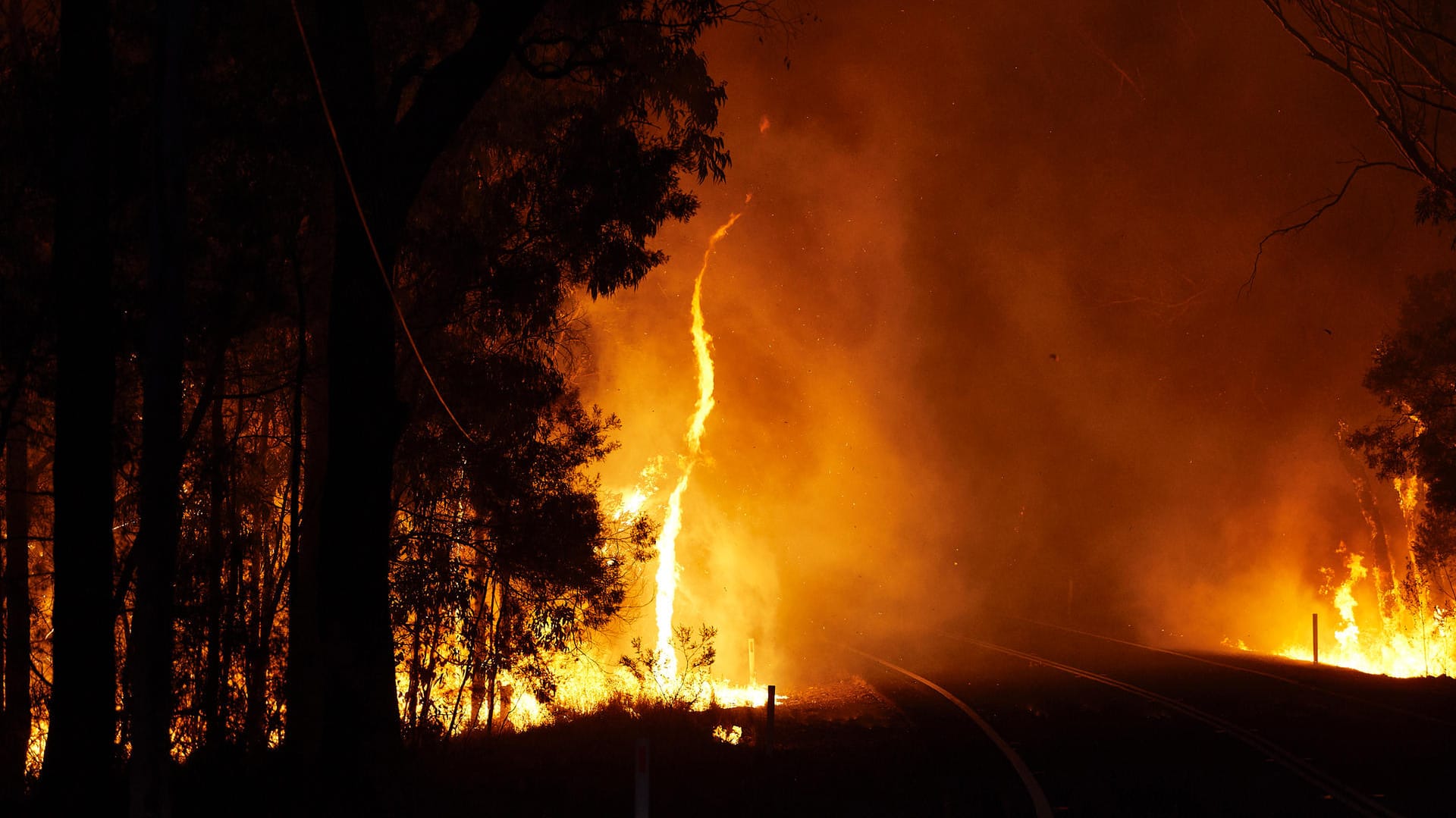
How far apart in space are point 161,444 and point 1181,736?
12.5m

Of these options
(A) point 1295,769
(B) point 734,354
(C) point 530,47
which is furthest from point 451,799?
(B) point 734,354

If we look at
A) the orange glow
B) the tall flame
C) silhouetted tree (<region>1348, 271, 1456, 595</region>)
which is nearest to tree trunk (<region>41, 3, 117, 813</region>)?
the tall flame

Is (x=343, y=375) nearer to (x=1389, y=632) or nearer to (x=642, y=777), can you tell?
(x=642, y=777)

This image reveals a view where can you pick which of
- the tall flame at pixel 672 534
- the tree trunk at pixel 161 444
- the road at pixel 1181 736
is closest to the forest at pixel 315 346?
the tree trunk at pixel 161 444

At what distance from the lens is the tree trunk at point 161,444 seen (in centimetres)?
692

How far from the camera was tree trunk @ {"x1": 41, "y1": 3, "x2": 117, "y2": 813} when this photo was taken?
9.65 m

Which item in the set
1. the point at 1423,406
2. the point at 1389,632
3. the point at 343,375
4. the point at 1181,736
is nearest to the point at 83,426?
the point at 343,375

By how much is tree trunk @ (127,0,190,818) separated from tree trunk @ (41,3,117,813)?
2988mm

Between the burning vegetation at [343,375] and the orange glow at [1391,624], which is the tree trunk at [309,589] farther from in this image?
the orange glow at [1391,624]

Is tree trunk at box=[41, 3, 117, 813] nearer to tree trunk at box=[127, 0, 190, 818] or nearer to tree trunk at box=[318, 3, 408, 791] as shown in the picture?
tree trunk at box=[318, 3, 408, 791]

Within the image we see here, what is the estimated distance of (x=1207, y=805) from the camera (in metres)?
10.0

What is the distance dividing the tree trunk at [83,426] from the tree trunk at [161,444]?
2.99 meters

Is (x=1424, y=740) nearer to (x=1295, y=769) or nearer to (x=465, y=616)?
(x=1295, y=769)

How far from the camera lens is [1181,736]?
14.0 meters
